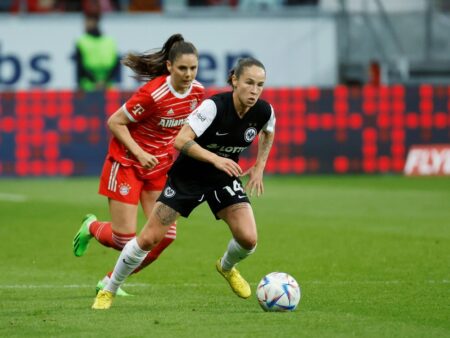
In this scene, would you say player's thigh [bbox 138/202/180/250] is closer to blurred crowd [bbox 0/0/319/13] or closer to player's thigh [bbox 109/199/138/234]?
player's thigh [bbox 109/199/138/234]

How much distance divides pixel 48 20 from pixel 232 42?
3.81m

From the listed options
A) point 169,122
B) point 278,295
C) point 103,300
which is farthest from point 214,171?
point 103,300

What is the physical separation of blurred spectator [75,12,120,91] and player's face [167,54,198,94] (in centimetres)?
1397

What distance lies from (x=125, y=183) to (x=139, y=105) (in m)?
0.68

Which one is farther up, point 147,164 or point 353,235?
point 147,164

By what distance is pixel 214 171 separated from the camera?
888 cm

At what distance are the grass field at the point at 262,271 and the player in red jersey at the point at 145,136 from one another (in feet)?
1.84

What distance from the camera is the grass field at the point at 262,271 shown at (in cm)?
790

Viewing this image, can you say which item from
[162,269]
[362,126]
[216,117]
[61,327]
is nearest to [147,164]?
[216,117]

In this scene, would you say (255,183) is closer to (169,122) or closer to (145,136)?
(169,122)

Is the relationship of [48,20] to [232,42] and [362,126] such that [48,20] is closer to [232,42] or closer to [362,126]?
[232,42]

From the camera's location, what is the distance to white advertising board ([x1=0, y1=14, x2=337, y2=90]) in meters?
25.0

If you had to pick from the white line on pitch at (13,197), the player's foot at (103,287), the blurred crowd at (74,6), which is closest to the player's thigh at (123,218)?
the player's foot at (103,287)

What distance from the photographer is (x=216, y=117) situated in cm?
866
